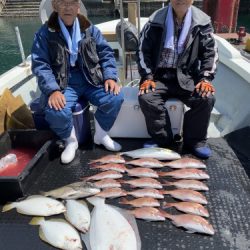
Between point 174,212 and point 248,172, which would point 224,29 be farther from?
point 174,212

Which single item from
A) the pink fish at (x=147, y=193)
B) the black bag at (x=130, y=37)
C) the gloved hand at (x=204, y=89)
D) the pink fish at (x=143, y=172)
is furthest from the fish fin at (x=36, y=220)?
the black bag at (x=130, y=37)

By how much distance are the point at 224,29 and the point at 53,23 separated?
5.74 m

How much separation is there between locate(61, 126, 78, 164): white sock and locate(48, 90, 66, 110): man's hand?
1.07ft

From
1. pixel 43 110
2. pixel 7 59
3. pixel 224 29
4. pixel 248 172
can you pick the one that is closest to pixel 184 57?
pixel 248 172

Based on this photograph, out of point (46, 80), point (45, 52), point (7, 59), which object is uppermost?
point (45, 52)

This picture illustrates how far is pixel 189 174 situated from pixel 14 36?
20132mm

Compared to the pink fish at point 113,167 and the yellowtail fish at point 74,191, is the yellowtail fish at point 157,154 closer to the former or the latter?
the pink fish at point 113,167

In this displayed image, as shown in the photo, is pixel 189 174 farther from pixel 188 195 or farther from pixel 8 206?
pixel 8 206

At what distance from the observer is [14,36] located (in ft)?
66.0

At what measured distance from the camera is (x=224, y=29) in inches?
297

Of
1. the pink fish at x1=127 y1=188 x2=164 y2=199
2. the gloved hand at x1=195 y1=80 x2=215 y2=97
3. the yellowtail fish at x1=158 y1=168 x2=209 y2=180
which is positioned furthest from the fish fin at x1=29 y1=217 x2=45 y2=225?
the gloved hand at x1=195 y1=80 x2=215 y2=97

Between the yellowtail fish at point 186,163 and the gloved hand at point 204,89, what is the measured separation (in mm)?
614

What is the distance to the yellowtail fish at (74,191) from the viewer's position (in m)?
2.46

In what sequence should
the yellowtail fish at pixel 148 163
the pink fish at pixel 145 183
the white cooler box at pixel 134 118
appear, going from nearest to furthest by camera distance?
1. the pink fish at pixel 145 183
2. the yellowtail fish at pixel 148 163
3. the white cooler box at pixel 134 118
